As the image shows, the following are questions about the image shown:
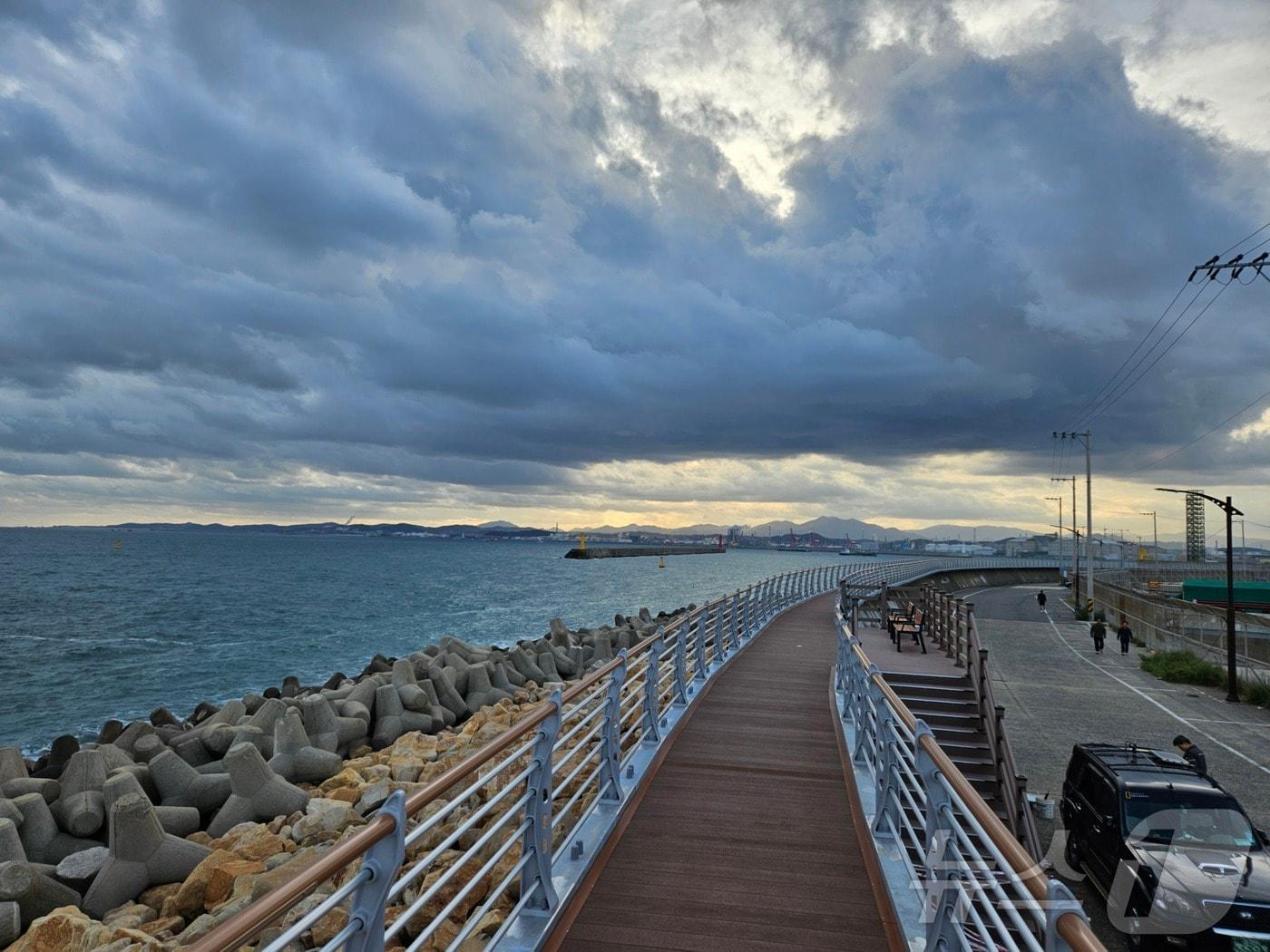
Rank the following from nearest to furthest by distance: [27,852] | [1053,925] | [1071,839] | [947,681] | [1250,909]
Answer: [1053,925] < [1250,909] < [27,852] < [1071,839] < [947,681]

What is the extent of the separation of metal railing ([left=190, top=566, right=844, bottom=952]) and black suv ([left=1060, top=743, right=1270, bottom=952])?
4.85 metres

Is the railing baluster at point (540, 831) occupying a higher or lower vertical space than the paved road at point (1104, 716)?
higher

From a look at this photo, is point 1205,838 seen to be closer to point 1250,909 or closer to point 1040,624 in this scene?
point 1250,909

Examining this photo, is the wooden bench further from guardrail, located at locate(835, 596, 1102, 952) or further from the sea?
the sea

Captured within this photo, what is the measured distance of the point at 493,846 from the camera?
6723 mm

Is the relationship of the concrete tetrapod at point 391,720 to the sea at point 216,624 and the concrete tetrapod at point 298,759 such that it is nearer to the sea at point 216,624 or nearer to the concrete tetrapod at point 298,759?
the concrete tetrapod at point 298,759

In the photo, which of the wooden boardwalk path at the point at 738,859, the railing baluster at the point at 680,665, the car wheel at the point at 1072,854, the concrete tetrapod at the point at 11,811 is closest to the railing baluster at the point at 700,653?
the railing baluster at the point at 680,665

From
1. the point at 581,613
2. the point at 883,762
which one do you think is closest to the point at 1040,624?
the point at 581,613

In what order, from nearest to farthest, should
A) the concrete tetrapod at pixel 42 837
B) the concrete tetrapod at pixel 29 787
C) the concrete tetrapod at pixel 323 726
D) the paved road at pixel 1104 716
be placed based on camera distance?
the concrete tetrapod at pixel 42 837
the concrete tetrapod at pixel 29 787
the concrete tetrapod at pixel 323 726
the paved road at pixel 1104 716

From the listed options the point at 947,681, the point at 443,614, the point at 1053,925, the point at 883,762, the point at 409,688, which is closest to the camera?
the point at 1053,925

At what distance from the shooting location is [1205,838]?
7.96 m

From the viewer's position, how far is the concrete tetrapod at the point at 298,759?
37.2 feet

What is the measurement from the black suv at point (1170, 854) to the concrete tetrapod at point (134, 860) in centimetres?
935

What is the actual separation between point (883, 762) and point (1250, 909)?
4482mm
